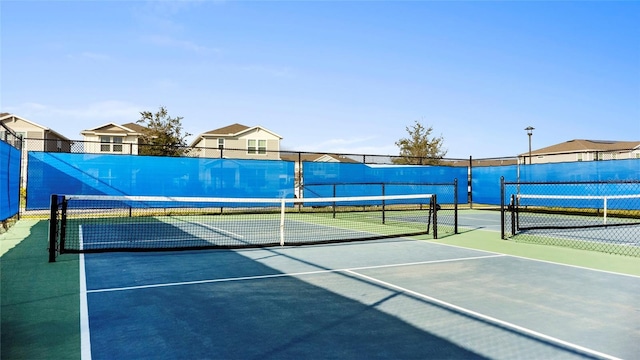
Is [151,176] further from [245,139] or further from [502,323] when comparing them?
[245,139]

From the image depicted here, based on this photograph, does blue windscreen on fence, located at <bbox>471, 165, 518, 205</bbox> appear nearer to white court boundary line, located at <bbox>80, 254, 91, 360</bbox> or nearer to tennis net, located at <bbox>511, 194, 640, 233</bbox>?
tennis net, located at <bbox>511, 194, 640, 233</bbox>

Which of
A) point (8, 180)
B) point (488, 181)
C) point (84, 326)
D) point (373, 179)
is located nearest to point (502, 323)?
point (84, 326)

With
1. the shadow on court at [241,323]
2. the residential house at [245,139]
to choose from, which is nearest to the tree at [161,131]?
the residential house at [245,139]

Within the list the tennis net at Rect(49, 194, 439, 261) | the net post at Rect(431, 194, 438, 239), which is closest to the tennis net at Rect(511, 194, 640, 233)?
the net post at Rect(431, 194, 438, 239)

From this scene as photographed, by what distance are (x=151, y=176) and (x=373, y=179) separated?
10.5m

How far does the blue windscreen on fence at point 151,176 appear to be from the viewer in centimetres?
1594

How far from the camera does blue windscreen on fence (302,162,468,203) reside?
20.8 m

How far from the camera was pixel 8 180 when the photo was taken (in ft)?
38.5

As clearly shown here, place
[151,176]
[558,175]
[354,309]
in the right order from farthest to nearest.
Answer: [558,175] → [151,176] → [354,309]

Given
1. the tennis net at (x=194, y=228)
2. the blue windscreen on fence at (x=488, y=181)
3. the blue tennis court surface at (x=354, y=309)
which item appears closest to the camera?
the blue tennis court surface at (x=354, y=309)

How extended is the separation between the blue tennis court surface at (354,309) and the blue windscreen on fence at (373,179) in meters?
12.4

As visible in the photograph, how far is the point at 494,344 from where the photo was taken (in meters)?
3.71

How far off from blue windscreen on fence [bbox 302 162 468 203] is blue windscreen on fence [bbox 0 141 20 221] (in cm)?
1115

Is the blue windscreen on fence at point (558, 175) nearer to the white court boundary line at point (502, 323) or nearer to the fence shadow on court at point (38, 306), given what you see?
the white court boundary line at point (502, 323)
